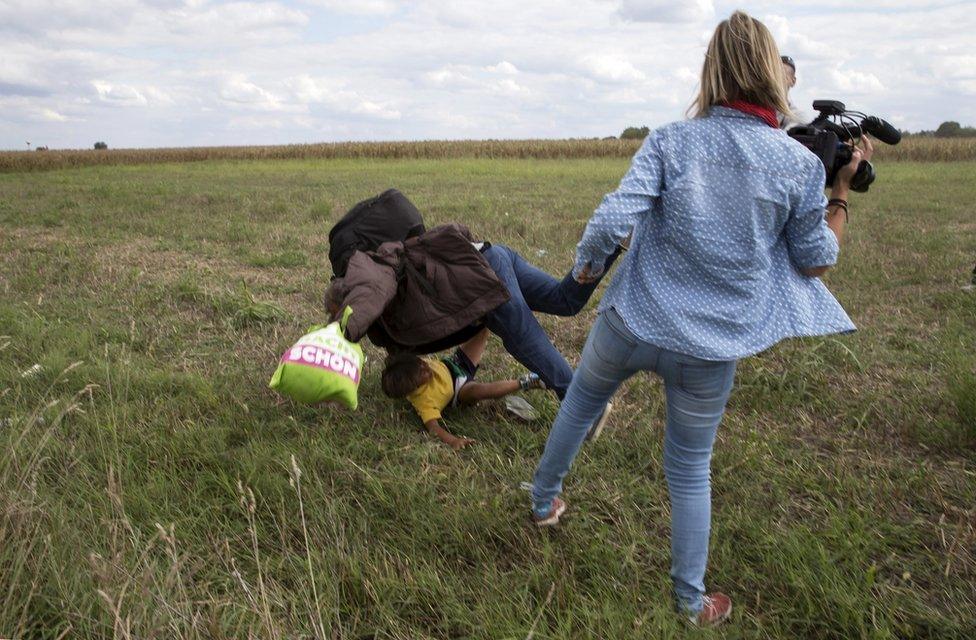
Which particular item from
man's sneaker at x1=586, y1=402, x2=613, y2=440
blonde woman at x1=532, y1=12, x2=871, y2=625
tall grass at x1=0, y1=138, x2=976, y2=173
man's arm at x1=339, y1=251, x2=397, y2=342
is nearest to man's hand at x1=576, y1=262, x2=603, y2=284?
blonde woman at x1=532, y1=12, x2=871, y2=625

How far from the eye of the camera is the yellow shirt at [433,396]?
364 cm

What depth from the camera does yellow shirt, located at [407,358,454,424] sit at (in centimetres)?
364

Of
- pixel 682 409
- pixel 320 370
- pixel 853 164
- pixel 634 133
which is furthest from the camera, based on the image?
pixel 634 133

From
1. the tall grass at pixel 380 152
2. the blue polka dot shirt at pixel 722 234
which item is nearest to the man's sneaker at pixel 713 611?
the blue polka dot shirt at pixel 722 234

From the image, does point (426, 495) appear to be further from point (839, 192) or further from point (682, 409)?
point (839, 192)

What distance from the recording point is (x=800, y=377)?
4164mm

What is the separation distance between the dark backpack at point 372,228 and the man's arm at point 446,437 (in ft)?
2.80

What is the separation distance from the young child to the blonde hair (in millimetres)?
2009

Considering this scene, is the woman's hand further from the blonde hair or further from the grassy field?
the grassy field

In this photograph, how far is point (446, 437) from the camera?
3.52 meters

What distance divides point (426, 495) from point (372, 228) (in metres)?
1.29

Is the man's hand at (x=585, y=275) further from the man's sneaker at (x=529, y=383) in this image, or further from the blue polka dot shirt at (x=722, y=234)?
the man's sneaker at (x=529, y=383)

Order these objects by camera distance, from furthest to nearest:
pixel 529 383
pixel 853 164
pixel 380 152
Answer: pixel 380 152, pixel 529 383, pixel 853 164

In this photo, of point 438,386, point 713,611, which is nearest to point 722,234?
point 713,611
